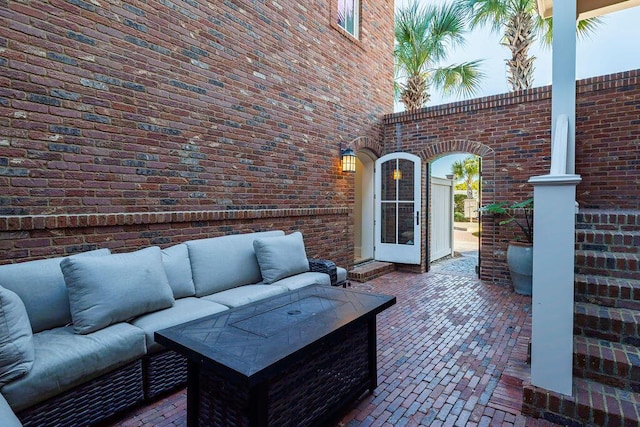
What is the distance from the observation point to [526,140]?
509 cm

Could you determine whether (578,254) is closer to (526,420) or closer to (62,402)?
(526,420)

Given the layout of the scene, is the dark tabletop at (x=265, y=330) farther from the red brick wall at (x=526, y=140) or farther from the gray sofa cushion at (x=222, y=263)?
the red brick wall at (x=526, y=140)

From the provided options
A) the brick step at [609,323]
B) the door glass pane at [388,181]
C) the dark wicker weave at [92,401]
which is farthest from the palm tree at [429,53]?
the dark wicker weave at [92,401]

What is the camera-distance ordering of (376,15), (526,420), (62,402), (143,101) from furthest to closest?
(376,15) → (143,101) → (526,420) → (62,402)

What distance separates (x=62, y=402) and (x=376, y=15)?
7.24 m

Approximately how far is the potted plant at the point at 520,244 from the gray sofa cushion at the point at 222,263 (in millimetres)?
3631

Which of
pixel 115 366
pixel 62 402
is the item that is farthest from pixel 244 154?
pixel 62 402

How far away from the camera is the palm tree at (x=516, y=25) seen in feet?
22.4

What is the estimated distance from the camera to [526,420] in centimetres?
200

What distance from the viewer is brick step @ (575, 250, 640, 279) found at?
7.81 ft

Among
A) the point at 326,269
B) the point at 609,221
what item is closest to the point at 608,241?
the point at 609,221

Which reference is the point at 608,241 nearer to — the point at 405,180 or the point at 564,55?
the point at 564,55

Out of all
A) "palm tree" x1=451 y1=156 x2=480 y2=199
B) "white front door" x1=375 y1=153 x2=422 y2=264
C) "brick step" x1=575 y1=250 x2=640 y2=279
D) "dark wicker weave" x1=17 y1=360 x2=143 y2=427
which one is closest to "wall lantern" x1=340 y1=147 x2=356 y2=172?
"white front door" x1=375 y1=153 x2=422 y2=264

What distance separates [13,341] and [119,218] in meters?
1.29
